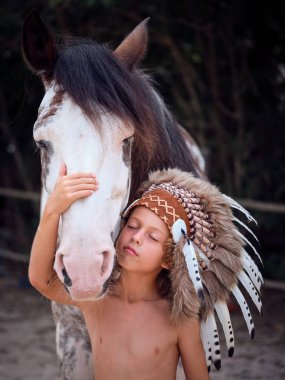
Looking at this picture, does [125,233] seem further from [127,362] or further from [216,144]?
[216,144]

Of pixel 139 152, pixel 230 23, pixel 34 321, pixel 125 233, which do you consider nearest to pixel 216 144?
pixel 230 23

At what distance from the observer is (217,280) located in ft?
5.82

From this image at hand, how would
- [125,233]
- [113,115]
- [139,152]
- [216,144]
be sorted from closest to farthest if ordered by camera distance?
[125,233] < [113,115] < [139,152] < [216,144]

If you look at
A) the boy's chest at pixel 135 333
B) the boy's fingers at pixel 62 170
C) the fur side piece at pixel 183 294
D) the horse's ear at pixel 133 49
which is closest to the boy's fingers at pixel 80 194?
the boy's fingers at pixel 62 170

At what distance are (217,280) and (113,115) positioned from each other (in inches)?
24.5

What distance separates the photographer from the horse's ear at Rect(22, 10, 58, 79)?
1959mm

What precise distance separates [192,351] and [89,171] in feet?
2.10

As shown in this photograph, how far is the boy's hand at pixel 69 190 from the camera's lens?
1612mm

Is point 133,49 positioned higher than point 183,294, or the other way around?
point 133,49

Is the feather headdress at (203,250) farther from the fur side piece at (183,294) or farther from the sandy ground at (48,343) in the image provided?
the sandy ground at (48,343)

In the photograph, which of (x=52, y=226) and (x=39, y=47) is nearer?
(x=52, y=226)

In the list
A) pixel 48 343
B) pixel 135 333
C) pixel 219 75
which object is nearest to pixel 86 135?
pixel 135 333

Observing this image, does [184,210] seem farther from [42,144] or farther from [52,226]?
[42,144]

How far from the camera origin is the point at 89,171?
169 centimetres
